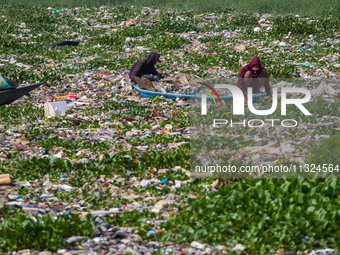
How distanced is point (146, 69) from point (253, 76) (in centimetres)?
275

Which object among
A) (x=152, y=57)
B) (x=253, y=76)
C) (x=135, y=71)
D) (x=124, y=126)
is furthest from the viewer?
(x=152, y=57)

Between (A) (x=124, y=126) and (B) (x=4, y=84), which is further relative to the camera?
(B) (x=4, y=84)

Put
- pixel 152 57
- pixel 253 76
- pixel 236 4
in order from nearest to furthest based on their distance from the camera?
pixel 253 76 < pixel 152 57 < pixel 236 4

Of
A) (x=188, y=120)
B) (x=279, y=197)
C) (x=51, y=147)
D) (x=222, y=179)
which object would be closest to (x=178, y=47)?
(x=188, y=120)

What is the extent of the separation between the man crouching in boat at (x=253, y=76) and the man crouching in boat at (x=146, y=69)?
2.45m

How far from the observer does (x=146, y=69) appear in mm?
11203

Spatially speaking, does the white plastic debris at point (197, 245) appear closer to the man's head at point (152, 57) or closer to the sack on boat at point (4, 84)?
the sack on boat at point (4, 84)

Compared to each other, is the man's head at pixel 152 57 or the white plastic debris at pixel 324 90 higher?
the man's head at pixel 152 57

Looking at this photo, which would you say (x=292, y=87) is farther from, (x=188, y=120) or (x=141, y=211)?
(x=141, y=211)

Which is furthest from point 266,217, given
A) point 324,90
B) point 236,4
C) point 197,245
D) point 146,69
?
point 236,4

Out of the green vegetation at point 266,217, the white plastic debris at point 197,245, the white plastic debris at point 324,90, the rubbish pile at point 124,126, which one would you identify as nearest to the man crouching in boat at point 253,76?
the white plastic debris at point 324,90

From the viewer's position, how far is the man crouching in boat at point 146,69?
10938 millimetres

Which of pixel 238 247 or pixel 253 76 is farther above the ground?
pixel 253 76

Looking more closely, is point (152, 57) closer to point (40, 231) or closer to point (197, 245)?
point (40, 231)
